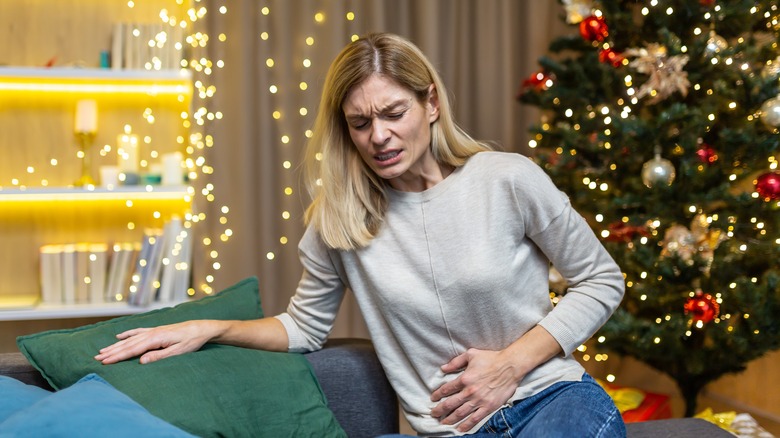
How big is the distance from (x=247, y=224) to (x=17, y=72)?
1013 mm

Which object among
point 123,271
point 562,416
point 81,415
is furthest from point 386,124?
point 123,271

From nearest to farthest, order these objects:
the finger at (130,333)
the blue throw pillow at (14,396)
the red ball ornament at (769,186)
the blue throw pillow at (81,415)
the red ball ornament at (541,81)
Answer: the blue throw pillow at (81,415)
the blue throw pillow at (14,396)
the finger at (130,333)
the red ball ornament at (769,186)
the red ball ornament at (541,81)

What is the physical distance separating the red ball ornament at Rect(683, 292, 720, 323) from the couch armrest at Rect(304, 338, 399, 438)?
1201mm

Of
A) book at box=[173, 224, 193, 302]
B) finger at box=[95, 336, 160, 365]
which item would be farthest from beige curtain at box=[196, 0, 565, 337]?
finger at box=[95, 336, 160, 365]

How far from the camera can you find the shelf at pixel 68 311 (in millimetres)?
2740

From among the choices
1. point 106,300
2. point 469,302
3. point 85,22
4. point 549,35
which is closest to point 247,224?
point 106,300

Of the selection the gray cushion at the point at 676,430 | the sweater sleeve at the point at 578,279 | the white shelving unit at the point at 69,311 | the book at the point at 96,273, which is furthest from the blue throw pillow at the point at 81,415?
the book at the point at 96,273

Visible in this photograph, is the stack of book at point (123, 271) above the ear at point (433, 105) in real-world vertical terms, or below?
below

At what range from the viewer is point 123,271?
9.62 feet

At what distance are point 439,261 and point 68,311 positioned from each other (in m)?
1.70

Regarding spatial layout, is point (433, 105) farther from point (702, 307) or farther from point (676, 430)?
point (702, 307)

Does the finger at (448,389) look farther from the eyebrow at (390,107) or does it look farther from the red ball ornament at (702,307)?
the red ball ornament at (702,307)

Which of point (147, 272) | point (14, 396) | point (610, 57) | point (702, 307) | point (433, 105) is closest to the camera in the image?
point (14, 396)

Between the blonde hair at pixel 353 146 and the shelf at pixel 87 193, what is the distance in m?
1.27
